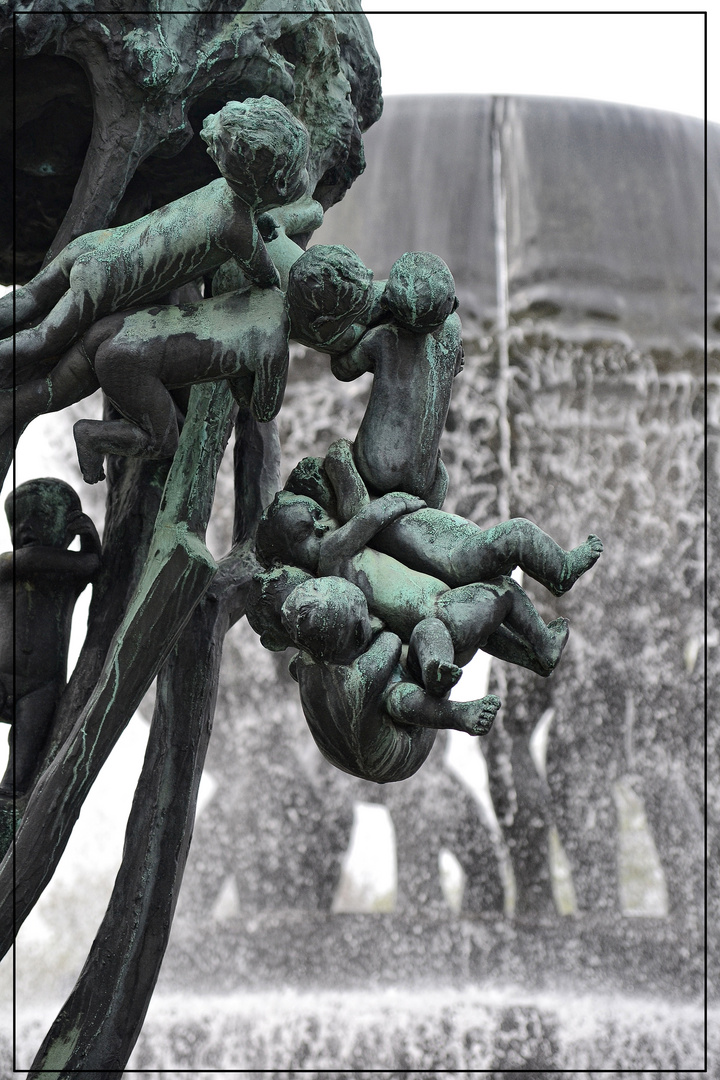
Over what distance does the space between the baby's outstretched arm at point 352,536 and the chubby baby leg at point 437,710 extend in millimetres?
243

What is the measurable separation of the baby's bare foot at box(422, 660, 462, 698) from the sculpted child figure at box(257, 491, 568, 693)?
65 millimetres

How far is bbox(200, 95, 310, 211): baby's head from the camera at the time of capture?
6.84 ft

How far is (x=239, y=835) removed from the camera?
7359 millimetres

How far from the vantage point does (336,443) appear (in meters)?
2.31

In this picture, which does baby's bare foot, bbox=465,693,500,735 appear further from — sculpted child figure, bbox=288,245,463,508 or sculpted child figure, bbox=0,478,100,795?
sculpted child figure, bbox=0,478,100,795

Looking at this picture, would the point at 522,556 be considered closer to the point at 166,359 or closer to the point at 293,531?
the point at 293,531

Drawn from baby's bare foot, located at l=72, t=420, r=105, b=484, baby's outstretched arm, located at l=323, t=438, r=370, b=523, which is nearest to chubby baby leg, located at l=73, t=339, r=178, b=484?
baby's bare foot, located at l=72, t=420, r=105, b=484

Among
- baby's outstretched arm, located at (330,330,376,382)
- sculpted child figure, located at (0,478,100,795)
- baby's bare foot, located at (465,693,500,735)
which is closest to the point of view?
baby's bare foot, located at (465,693,500,735)

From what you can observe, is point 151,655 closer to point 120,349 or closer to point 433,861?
point 120,349

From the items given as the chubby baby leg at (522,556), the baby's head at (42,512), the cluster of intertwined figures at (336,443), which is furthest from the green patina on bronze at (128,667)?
the chubby baby leg at (522,556)

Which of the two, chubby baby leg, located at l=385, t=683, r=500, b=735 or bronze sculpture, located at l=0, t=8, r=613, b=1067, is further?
bronze sculpture, located at l=0, t=8, r=613, b=1067

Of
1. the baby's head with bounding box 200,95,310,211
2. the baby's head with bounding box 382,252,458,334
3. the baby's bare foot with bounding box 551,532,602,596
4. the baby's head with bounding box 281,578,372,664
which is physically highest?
the baby's head with bounding box 200,95,310,211

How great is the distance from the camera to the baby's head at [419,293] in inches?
90.3

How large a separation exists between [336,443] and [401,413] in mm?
126
